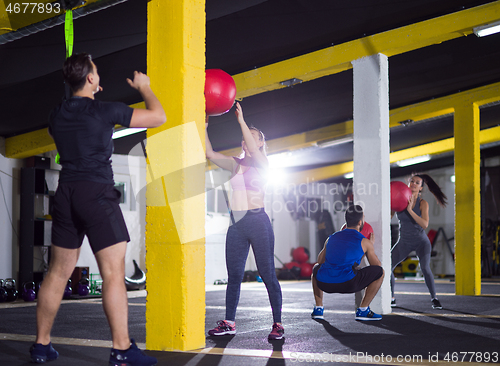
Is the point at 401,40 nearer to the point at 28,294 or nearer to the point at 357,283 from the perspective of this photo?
the point at 357,283

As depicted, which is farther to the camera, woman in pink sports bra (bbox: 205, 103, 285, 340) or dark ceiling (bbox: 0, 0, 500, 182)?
dark ceiling (bbox: 0, 0, 500, 182)

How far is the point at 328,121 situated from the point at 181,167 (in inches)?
264

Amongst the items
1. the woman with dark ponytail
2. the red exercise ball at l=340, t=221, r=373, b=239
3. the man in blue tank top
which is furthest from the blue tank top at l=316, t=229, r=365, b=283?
the woman with dark ponytail

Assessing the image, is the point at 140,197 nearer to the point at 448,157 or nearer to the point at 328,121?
the point at 328,121

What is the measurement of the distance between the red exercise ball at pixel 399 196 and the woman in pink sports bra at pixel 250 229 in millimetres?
2459

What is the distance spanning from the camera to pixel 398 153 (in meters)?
13.3

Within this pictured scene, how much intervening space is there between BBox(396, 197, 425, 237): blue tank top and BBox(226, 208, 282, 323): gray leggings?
8.80 ft

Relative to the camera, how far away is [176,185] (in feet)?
9.87

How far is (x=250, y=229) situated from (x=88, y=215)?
137 cm

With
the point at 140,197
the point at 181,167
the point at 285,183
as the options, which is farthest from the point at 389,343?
the point at 285,183

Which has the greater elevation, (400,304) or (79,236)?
(79,236)

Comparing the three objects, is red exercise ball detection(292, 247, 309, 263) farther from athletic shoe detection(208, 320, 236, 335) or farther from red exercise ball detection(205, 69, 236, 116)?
red exercise ball detection(205, 69, 236, 116)

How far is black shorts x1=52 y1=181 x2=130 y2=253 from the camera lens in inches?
95.1

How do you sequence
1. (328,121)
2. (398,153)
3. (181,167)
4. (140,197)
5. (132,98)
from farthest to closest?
(398,153)
(140,197)
(328,121)
(132,98)
(181,167)
